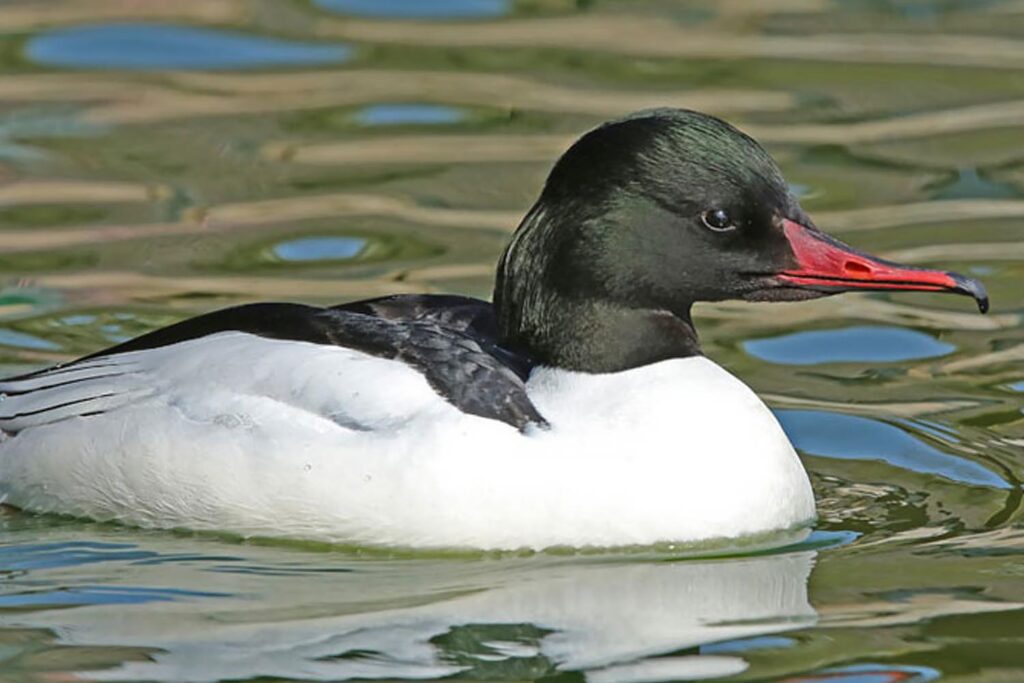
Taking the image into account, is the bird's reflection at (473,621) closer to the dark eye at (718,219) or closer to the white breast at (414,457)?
the white breast at (414,457)

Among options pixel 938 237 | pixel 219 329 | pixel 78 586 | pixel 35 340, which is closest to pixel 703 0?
pixel 938 237

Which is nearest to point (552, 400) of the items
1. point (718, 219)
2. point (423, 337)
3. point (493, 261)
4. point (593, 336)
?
point (593, 336)

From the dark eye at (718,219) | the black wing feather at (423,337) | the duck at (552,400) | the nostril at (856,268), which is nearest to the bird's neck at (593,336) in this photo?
the duck at (552,400)

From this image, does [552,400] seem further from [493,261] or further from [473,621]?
[493,261]

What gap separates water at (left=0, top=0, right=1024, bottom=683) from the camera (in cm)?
655

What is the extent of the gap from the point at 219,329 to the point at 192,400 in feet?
1.14

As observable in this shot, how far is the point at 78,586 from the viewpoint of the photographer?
7.07m

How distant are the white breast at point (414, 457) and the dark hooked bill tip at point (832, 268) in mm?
442

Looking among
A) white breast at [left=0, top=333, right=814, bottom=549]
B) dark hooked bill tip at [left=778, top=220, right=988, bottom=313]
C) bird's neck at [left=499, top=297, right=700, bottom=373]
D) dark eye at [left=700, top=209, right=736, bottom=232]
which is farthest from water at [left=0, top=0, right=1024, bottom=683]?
dark eye at [left=700, top=209, right=736, bottom=232]

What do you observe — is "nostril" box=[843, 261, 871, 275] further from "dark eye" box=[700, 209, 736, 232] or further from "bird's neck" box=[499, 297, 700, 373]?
"bird's neck" box=[499, 297, 700, 373]

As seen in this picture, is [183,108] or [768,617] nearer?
[768,617]

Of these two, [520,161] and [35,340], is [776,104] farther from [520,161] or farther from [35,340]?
[35,340]

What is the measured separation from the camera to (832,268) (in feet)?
23.9

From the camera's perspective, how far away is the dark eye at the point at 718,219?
286 inches
